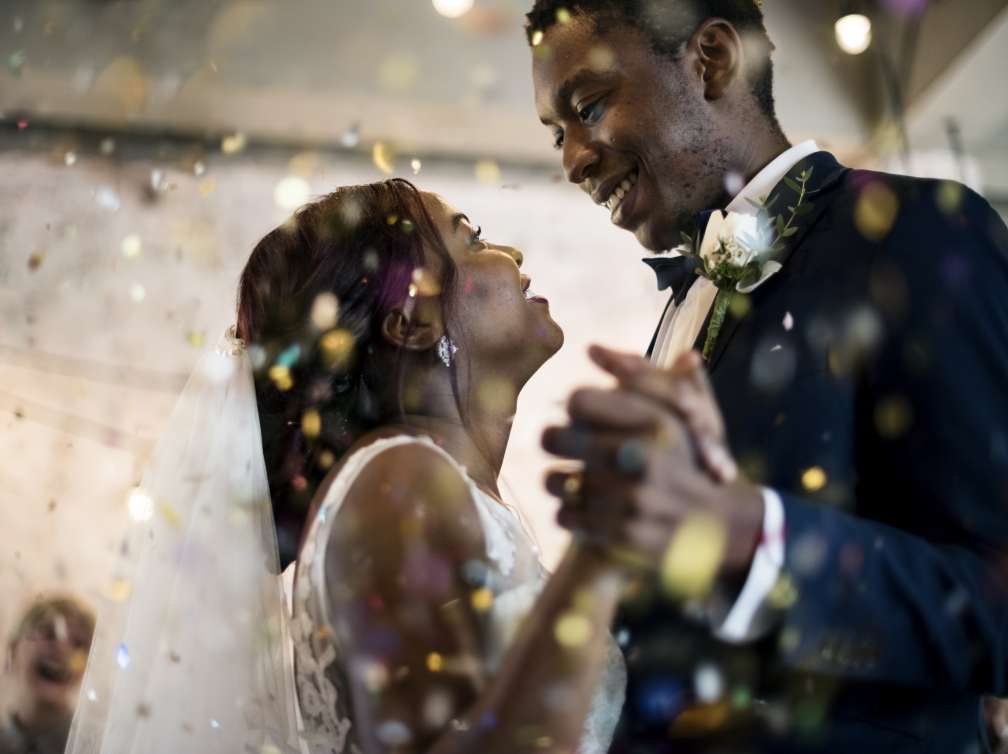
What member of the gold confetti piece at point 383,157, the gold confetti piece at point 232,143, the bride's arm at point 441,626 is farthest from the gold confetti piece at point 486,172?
the bride's arm at point 441,626

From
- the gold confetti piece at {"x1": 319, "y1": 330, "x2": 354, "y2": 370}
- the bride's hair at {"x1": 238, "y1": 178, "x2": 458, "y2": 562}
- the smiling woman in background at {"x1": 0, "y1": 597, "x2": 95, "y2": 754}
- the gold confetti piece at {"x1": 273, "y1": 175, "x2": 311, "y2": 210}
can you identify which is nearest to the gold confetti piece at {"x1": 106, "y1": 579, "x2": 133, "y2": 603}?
the bride's hair at {"x1": 238, "y1": 178, "x2": 458, "y2": 562}

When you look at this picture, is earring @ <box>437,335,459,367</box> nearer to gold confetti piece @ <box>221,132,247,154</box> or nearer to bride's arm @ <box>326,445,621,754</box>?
bride's arm @ <box>326,445,621,754</box>

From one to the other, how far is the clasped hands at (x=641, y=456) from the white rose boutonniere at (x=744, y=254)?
25.0 inches

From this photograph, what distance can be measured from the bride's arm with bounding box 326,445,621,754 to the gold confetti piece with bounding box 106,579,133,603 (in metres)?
0.64

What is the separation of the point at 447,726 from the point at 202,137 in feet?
14.9

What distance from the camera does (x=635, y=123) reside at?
185cm

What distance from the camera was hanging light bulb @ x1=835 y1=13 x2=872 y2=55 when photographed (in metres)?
5.21

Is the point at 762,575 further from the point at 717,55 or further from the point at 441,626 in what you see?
the point at 717,55

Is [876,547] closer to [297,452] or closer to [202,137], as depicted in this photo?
[297,452]

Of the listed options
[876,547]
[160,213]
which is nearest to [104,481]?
[160,213]

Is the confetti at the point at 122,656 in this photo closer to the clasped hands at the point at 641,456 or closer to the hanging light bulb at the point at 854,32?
the clasped hands at the point at 641,456

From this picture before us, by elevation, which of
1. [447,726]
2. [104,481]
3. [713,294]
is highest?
[713,294]

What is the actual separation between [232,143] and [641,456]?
15.5 ft

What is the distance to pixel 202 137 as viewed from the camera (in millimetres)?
5215
